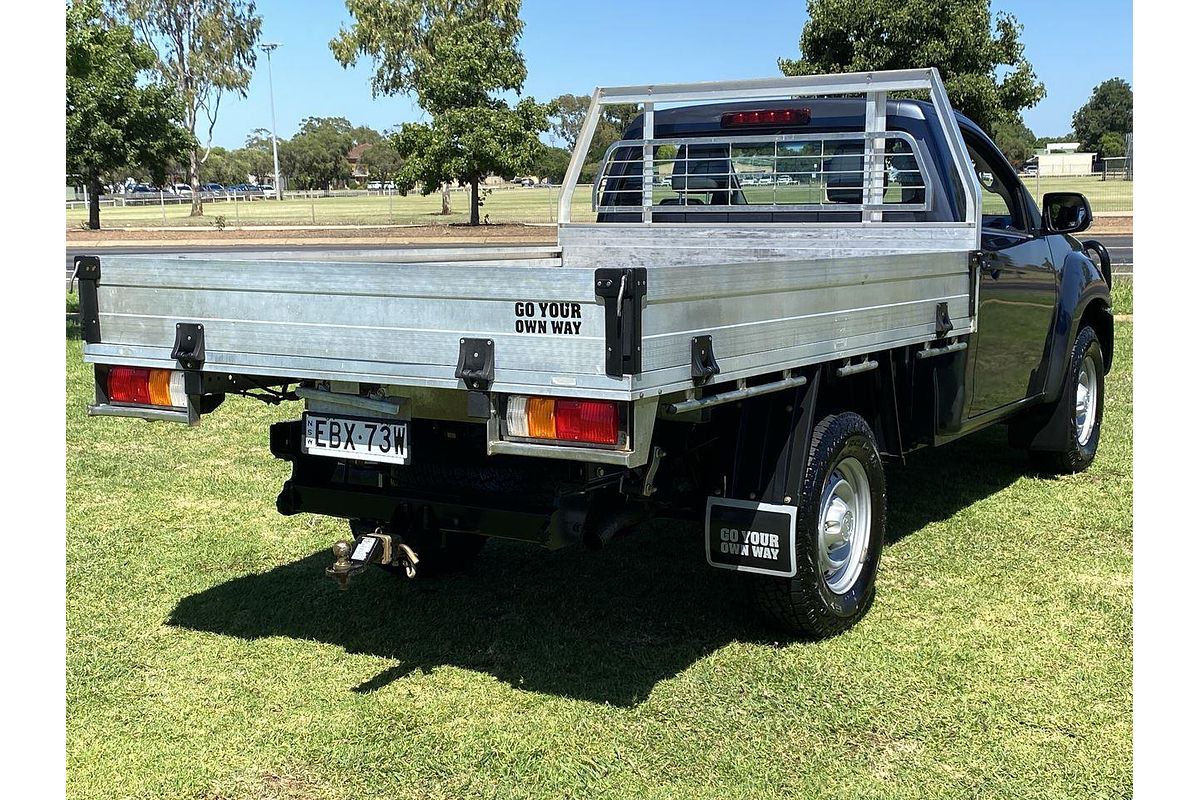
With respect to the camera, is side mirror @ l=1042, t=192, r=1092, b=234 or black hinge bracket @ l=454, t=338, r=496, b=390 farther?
side mirror @ l=1042, t=192, r=1092, b=234

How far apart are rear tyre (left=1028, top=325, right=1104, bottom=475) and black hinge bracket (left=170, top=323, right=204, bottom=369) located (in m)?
4.90

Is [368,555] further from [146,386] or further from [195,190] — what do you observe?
[195,190]

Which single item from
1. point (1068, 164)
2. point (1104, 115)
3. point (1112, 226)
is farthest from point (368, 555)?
point (1104, 115)

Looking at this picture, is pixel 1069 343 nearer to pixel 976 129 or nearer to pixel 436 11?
pixel 976 129

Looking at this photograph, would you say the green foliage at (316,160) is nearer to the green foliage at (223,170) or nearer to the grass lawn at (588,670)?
the green foliage at (223,170)

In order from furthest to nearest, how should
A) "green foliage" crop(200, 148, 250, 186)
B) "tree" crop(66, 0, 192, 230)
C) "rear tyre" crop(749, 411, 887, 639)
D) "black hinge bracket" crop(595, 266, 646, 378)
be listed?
1. "green foliage" crop(200, 148, 250, 186)
2. "tree" crop(66, 0, 192, 230)
3. "rear tyre" crop(749, 411, 887, 639)
4. "black hinge bracket" crop(595, 266, 646, 378)

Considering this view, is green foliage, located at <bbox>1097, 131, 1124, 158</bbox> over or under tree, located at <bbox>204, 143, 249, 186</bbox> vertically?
under

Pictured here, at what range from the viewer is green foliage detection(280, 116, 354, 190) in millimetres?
96500

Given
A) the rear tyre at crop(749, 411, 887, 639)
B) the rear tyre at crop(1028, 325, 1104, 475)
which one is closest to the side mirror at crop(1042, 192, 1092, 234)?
the rear tyre at crop(1028, 325, 1104, 475)

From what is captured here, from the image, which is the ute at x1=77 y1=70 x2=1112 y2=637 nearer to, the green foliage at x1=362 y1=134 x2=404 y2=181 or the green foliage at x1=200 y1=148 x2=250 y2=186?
the green foliage at x1=362 y1=134 x2=404 y2=181

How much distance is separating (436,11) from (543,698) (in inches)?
1768

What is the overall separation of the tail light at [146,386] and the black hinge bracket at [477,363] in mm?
1203

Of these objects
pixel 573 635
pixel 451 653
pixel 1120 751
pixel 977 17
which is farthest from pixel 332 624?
pixel 977 17

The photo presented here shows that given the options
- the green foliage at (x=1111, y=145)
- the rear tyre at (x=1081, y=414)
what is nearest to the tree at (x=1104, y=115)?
the green foliage at (x=1111, y=145)
